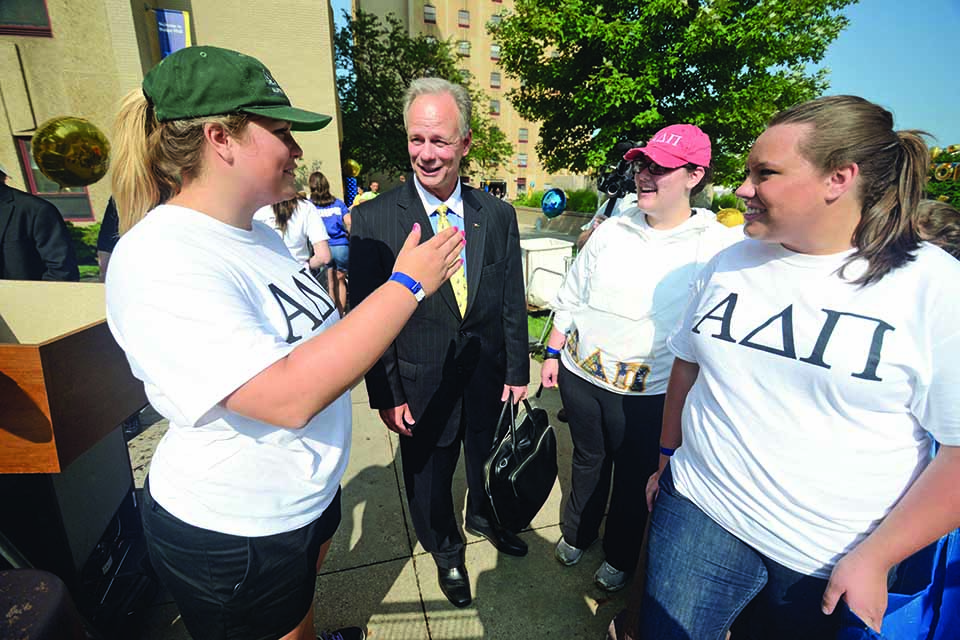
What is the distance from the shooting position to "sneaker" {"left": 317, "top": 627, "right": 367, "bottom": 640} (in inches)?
76.4

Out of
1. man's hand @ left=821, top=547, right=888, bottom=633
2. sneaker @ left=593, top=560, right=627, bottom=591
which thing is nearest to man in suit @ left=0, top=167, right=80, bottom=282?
sneaker @ left=593, top=560, right=627, bottom=591

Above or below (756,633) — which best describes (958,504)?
above

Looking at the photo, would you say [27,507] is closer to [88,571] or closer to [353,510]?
[88,571]

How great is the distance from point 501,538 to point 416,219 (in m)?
1.84

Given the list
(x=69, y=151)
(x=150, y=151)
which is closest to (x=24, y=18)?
(x=69, y=151)

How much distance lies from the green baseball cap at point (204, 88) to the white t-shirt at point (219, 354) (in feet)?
0.77

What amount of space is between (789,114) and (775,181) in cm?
20

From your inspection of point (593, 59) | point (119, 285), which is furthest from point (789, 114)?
point (593, 59)

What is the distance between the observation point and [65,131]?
4.21 m

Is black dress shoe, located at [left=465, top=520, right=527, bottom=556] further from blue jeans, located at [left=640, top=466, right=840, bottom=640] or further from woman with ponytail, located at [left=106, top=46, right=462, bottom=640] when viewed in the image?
woman with ponytail, located at [left=106, top=46, right=462, bottom=640]

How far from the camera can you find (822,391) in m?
1.11

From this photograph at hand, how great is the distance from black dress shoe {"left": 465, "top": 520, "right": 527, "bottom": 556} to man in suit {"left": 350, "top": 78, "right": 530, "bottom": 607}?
0.94 ft

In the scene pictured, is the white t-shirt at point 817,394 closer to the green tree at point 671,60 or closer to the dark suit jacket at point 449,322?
the dark suit jacket at point 449,322

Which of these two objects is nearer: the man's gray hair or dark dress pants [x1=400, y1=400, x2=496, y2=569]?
the man's gray hair
